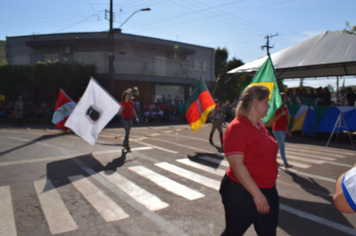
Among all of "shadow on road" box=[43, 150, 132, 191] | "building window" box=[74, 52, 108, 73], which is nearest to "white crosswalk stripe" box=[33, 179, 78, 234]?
"shadow on road" box=[43, 150, 132, 191]

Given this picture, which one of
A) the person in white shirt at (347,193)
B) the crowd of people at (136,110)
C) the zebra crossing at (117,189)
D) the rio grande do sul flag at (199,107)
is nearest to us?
the person in white shirt at (347,193)

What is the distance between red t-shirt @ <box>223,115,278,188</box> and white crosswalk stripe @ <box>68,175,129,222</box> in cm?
235

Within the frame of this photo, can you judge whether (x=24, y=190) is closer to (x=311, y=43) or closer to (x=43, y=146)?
(x=43, y=146)

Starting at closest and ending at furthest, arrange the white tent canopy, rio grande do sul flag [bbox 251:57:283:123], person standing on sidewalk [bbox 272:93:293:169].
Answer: rio grande do sul flag [bbox 251:57:283:123]
person standing on sidewalk [bbox 272:93:293:169]
the white tent canopy

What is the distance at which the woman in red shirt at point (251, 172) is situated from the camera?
2281 mm

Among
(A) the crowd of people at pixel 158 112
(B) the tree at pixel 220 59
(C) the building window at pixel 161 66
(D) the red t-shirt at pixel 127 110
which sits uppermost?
(B) the tree at pixel 220 59

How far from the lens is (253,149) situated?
235cm

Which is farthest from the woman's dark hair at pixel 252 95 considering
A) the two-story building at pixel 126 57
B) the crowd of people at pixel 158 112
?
the two-story building at pixel 126 57

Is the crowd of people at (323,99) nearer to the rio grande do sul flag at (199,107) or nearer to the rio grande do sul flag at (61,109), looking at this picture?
the rio grande do sul flag at (199,107)

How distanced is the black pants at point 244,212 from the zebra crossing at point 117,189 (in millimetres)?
1378

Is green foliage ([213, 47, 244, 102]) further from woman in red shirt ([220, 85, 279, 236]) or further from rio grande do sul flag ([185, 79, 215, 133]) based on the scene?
woman in red shirt ([220, 85, 279, 236])

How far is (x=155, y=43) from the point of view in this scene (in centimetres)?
3105

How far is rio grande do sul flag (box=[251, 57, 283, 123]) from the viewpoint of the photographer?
6.14 metres

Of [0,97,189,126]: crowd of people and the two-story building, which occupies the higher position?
the two-story building
